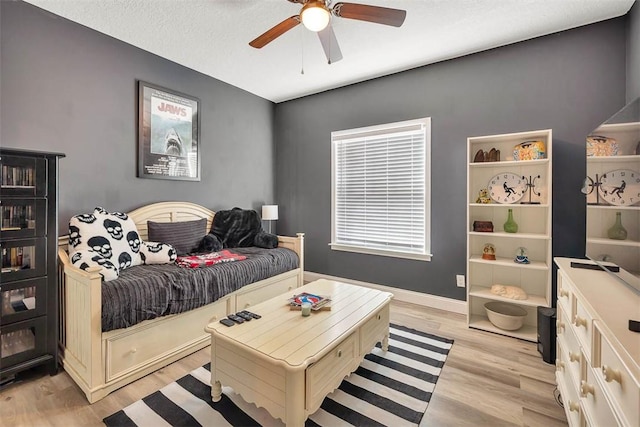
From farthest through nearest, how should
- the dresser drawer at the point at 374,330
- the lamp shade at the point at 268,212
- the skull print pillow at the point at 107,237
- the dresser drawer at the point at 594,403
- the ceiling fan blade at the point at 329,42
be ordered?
the lamp shade at the point at 268,212
the skull print pillow at the point at 107,237
the ceiling fan blade at the point at 329,42
the dresser drawer at the point at 374,330
the dresser drawer at the point at 594,403

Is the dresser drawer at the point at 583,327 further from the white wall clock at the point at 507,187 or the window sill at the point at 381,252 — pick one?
the window sill at the point at 381,252

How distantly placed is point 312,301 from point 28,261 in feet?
6.01

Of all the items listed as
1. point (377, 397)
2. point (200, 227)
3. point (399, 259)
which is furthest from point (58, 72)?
point (399, 259)

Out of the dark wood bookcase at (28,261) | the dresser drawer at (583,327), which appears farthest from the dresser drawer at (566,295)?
the dark wood bookcase at (28,261)

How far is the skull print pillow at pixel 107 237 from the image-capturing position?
218 centimetres

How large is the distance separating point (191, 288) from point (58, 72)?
6.84ft

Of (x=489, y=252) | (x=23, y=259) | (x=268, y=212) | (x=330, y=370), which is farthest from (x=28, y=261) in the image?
(x=489, y=252)

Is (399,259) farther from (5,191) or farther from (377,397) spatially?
(5,191)

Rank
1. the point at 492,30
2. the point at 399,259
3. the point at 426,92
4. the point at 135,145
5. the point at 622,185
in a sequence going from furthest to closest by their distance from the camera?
the point at 399,259 → the point at 426,92 → the point at 135,145 → the point at 492,30 → the point at 622,185

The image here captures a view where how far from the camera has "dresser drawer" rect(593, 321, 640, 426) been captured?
0.75 meters

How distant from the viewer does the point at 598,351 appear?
104 centimetres

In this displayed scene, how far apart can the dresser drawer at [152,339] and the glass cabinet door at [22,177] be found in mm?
1024

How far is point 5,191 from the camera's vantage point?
68.3 inches

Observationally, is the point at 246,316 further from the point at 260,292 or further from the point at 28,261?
the point at 28,261
